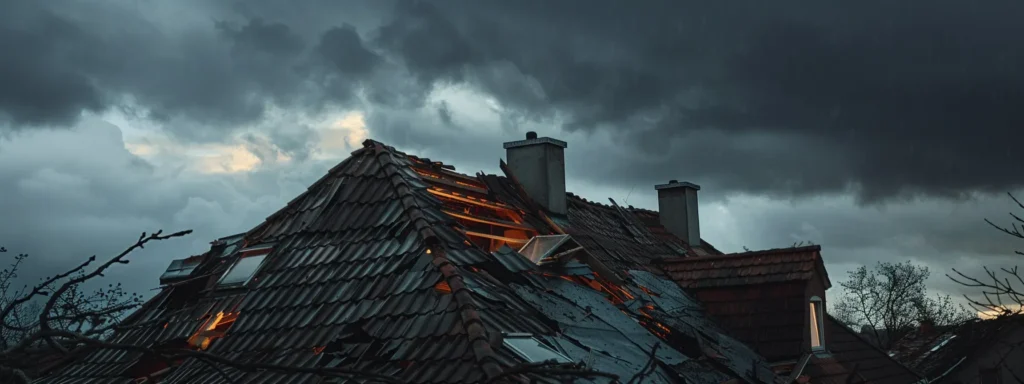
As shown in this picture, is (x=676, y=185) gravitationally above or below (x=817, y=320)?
above

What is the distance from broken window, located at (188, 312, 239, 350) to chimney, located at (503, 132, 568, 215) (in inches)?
273

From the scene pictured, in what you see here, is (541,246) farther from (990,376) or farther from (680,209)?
(990,376)

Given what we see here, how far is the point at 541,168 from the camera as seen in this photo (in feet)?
56.2

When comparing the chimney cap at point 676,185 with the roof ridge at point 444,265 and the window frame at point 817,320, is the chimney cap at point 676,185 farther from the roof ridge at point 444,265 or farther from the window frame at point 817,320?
the roof ridge at point 444,265

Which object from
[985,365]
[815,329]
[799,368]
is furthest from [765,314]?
[985,365]

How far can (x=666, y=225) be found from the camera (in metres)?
22.5

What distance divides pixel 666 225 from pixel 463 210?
397 inches

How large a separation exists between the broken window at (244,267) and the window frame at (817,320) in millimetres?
8560

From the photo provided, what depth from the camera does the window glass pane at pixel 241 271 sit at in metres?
12.1

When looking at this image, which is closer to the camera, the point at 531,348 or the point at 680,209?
the point at 531,348

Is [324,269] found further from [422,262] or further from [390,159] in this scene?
[390,159]

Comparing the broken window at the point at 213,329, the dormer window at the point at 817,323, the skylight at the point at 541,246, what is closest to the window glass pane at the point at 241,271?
the broken window at the point at 213,329

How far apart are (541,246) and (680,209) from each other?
1021cm

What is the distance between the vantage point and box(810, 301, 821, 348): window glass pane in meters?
15.1
